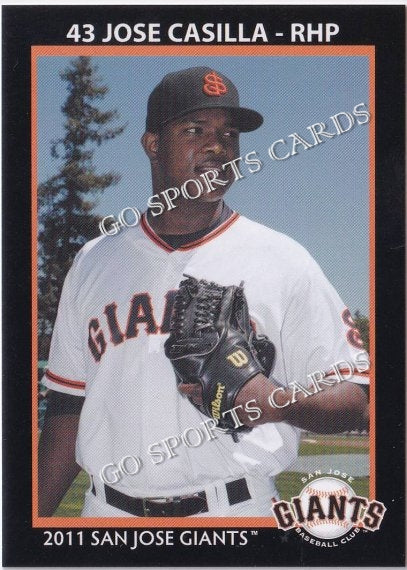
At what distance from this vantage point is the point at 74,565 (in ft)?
10.1

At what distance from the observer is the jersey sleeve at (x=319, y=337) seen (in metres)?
3.05

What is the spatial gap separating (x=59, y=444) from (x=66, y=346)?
0.39 m

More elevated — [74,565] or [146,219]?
[146,219]

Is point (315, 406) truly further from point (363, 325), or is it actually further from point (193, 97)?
point (193, 97)

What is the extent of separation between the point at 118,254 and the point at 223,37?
0.95 meters

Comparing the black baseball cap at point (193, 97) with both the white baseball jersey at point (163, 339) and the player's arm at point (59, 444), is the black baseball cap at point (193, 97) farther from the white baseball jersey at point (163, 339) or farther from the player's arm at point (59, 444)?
the player's arm at point (59, 444)

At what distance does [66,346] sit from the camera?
313 cm

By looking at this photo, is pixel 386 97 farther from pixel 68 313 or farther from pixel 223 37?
pixel 68 313

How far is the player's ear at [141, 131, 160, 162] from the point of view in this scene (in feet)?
10.2

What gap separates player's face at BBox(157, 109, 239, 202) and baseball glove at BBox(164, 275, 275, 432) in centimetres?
40

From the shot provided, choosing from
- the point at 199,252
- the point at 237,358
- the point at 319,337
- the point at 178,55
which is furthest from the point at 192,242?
the point at 178,55

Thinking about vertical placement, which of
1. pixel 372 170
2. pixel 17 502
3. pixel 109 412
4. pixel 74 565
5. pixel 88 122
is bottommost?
pixel 74 565

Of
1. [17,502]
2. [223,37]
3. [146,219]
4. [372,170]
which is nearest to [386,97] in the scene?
[372,170]

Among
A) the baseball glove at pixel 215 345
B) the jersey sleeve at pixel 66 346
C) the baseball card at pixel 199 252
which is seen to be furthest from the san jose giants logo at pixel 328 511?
the jersey sleeve at pixel 66 346
